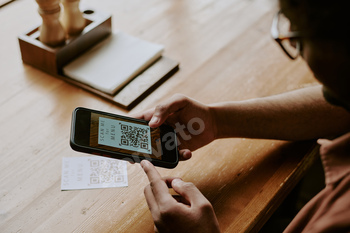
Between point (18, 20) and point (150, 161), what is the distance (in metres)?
0.89

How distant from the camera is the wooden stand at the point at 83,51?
1.18 metres

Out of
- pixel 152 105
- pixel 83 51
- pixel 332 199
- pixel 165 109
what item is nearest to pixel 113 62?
pixel 83 51

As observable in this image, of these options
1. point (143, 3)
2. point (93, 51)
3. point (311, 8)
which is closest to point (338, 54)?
point (311, 8)

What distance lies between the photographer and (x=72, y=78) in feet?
4.03

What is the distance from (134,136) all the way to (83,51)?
51 centimetres

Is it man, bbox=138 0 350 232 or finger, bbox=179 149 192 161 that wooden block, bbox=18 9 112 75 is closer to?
man, bbox=138 0 350 232

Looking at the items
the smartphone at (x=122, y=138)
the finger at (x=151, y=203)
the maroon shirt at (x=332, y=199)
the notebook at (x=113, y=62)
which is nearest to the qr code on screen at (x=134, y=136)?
the smartphone at (x=122, y=138)

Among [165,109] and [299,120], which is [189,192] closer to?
[165,109]

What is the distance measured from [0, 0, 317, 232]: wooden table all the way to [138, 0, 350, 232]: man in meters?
0.05

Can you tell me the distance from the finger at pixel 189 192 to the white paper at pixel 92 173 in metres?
0.15

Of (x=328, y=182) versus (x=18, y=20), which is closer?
(x=328, y=182)

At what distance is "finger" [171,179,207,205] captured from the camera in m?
0.80

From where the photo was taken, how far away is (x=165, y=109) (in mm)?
964

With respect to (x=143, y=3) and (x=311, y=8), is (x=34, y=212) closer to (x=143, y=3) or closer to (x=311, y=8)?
(x=311, y=8)
